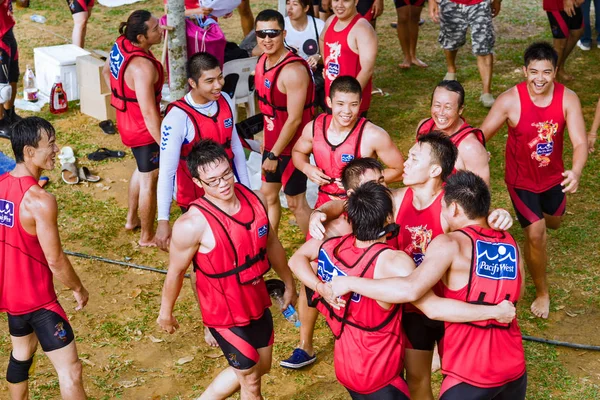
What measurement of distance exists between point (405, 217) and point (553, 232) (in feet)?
11.1

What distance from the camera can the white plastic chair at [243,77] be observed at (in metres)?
9.04

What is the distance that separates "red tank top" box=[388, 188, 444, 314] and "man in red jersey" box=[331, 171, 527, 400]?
456mm

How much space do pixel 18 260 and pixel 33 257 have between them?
0.28ft

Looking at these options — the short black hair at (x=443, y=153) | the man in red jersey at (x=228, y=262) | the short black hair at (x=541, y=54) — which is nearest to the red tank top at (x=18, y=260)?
the man in red jersey at (x=228, y=262)

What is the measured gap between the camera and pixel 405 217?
15.4 ft

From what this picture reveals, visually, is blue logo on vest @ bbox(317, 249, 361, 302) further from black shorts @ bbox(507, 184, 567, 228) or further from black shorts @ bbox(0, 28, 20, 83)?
black shorts @ bbox(0, 28, 20, 83)

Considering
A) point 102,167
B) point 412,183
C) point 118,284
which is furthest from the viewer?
point 102,167

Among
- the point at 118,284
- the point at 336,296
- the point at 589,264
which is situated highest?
the point at 336,296

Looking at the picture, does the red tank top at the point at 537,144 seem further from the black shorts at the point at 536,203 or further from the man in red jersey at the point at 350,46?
the man in red jersey at the point at 350,46

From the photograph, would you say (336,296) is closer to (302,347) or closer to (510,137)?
(302,347)

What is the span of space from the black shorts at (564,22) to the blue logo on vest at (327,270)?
300 inches

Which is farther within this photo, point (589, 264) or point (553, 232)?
point (553, 232)

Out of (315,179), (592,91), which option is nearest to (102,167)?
→ (315,179)

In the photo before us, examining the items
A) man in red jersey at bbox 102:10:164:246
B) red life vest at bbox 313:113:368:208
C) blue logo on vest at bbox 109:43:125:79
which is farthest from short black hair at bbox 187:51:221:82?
blue logo on vest at bbox 109:43:125:79
